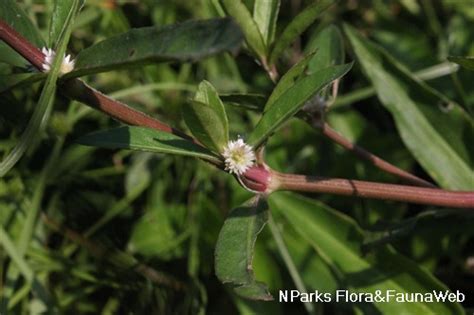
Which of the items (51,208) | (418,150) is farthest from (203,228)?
(418,150)

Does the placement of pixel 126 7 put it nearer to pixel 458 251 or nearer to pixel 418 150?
pixel 418 150

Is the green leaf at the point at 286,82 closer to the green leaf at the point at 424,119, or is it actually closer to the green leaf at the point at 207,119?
the green leaf at the point at 207,119

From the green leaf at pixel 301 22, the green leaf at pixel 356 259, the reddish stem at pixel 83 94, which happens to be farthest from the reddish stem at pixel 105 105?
the green leaf at pixel 356 259

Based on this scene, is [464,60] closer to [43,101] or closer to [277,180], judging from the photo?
[277,180]

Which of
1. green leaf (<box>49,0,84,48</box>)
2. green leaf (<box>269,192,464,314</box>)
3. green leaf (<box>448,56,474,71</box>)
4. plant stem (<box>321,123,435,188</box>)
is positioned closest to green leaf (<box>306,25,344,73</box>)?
plant stem (<box>321,123,435,188</box>)

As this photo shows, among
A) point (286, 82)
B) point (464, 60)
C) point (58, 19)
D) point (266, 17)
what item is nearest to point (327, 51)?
point (266, 17)

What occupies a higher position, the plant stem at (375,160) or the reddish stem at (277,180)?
the plant stem at (375,160)
